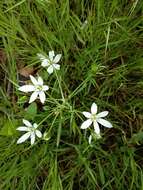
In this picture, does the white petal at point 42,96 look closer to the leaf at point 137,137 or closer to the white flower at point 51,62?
the white flower at point 51,62

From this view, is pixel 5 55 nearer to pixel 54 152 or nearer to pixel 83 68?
pixel 83 68

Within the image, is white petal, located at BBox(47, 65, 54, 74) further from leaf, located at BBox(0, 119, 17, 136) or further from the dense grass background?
leaf, located at BBox(0, 119, 17, 136)

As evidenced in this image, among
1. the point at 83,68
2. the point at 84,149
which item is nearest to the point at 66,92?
the point at 83,68

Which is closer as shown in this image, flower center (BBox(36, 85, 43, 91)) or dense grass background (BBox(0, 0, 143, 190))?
flower center (BBox(36, 85, 43, 91))

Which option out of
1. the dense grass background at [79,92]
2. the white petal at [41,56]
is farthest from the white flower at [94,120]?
the white petal at [41,56]

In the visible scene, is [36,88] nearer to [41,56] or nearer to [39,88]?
[39,88]

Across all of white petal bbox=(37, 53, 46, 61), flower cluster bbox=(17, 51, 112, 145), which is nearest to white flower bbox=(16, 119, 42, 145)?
flower cluster bbox=(17, 51, 112, 145)

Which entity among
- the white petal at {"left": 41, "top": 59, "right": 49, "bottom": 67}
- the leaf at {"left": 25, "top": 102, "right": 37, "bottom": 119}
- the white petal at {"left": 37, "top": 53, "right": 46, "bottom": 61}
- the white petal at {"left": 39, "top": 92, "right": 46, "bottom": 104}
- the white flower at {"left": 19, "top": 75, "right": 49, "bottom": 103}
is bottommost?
the leaf at {"left": 25, "top": 102, "right": 37, "bottom": 119}
